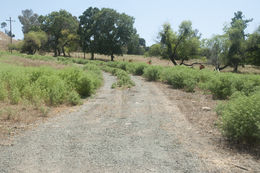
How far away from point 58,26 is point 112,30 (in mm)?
16473

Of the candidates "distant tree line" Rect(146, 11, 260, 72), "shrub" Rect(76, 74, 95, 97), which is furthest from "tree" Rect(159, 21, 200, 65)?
"shrub" Rect(76, 74, 95, 97)

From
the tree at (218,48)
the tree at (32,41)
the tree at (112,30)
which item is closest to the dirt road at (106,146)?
the tree at (218,48)

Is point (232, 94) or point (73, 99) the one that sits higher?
point (232, 94)

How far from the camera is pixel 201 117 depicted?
7.25 meters

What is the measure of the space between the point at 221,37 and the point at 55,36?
141 ft

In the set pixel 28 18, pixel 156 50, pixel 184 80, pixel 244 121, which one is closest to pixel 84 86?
pixel 184 80

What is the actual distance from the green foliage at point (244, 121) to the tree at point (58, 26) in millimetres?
59910

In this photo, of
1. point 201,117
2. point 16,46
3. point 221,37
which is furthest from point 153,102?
point 16,46

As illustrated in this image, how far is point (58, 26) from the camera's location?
5953 cm

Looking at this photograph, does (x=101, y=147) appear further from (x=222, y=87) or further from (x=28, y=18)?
(x=28, y=18)

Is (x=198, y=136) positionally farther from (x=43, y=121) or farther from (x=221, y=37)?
(x=221, y=37)

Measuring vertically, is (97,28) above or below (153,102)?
above

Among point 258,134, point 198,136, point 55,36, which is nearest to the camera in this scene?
point 258,134

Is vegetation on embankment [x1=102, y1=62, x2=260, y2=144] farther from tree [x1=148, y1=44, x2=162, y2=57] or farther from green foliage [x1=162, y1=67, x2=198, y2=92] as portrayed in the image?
tree [x1=148, y1=44, x2=162, y2=57]
